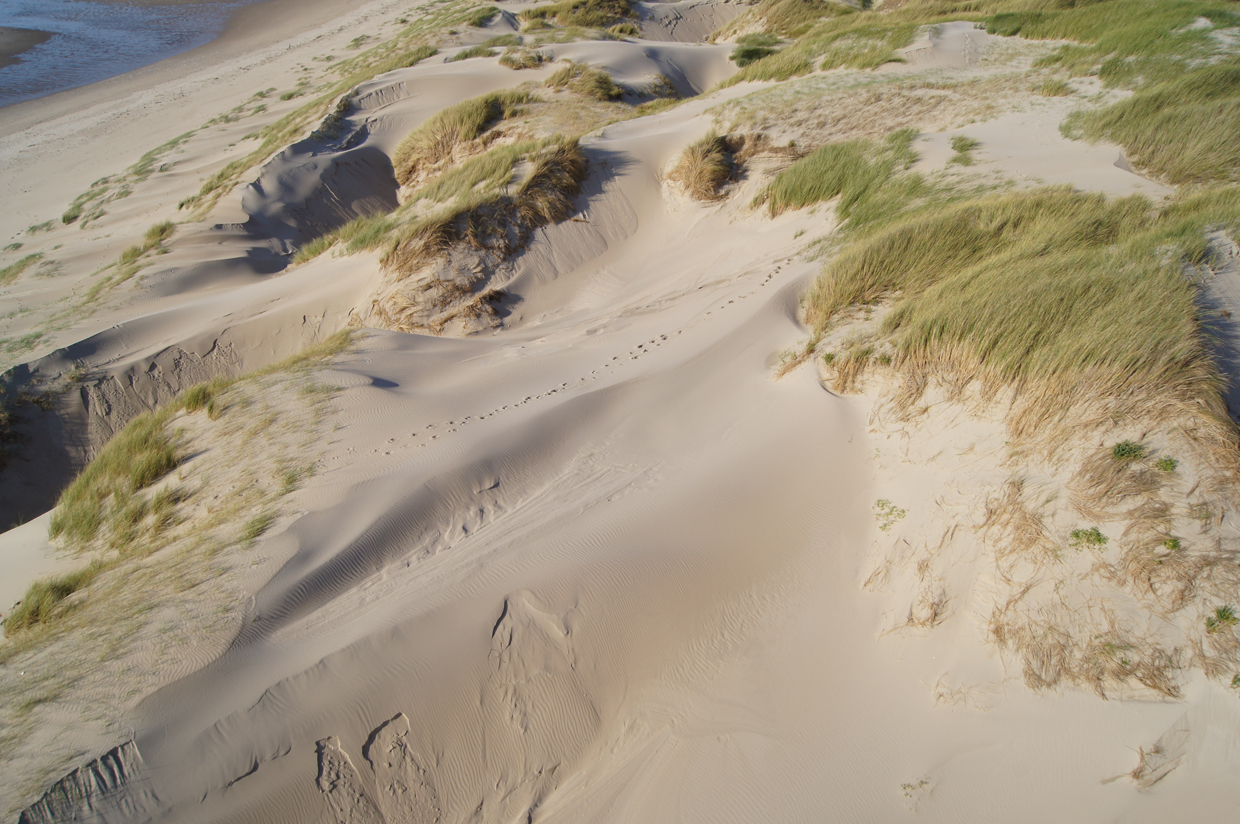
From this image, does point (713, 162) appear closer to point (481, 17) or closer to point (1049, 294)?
point (1049, 294)

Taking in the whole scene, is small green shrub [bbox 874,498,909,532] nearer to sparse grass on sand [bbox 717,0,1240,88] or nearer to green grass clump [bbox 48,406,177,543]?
green grass clump [bbox 48,406,177,543]

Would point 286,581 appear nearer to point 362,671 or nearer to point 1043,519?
point 362,671

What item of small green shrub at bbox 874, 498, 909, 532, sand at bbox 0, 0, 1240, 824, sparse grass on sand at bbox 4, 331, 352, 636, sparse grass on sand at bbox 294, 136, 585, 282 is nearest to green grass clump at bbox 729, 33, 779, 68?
sparse grass on sand at bbox 294, 136, 585, 282

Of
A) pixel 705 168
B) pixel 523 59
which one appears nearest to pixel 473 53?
pixel 523 59

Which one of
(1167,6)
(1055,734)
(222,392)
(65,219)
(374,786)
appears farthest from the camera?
(65,219)

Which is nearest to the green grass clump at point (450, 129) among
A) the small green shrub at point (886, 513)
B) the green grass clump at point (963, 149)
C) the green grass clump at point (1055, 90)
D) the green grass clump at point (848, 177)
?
the green grass clump at point (848, 177)

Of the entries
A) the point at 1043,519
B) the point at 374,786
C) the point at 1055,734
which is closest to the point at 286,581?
the point at 374,786
